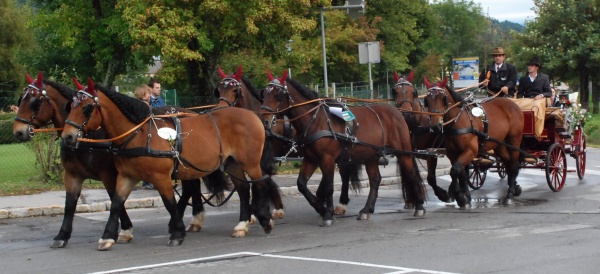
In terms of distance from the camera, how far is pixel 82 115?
33.1ft

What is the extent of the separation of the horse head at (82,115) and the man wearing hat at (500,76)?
8.33 metres

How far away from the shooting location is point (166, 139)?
34.9 ft

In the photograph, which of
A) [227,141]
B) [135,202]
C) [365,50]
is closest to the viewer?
[227,141]

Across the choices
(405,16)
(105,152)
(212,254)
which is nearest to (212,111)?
(105,152)

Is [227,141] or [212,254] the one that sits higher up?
[227,141]

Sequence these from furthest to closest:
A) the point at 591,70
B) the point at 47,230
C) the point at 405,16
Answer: the point at 405,16 → the point at 591,70 → the point at 47,230

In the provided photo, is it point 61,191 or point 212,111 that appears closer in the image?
point 212,111

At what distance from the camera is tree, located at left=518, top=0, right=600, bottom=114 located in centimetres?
4119

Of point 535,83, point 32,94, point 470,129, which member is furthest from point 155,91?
point 535,83

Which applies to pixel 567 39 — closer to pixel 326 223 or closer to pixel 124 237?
pixel 326 223

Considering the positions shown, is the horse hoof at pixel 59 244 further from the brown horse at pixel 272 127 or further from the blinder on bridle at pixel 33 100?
the brown horse at pixel 272 127

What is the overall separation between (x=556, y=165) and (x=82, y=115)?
363 inches

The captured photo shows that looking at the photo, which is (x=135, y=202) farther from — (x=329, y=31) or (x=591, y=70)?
(x=591, y=70)

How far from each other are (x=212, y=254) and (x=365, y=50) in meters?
12.5
